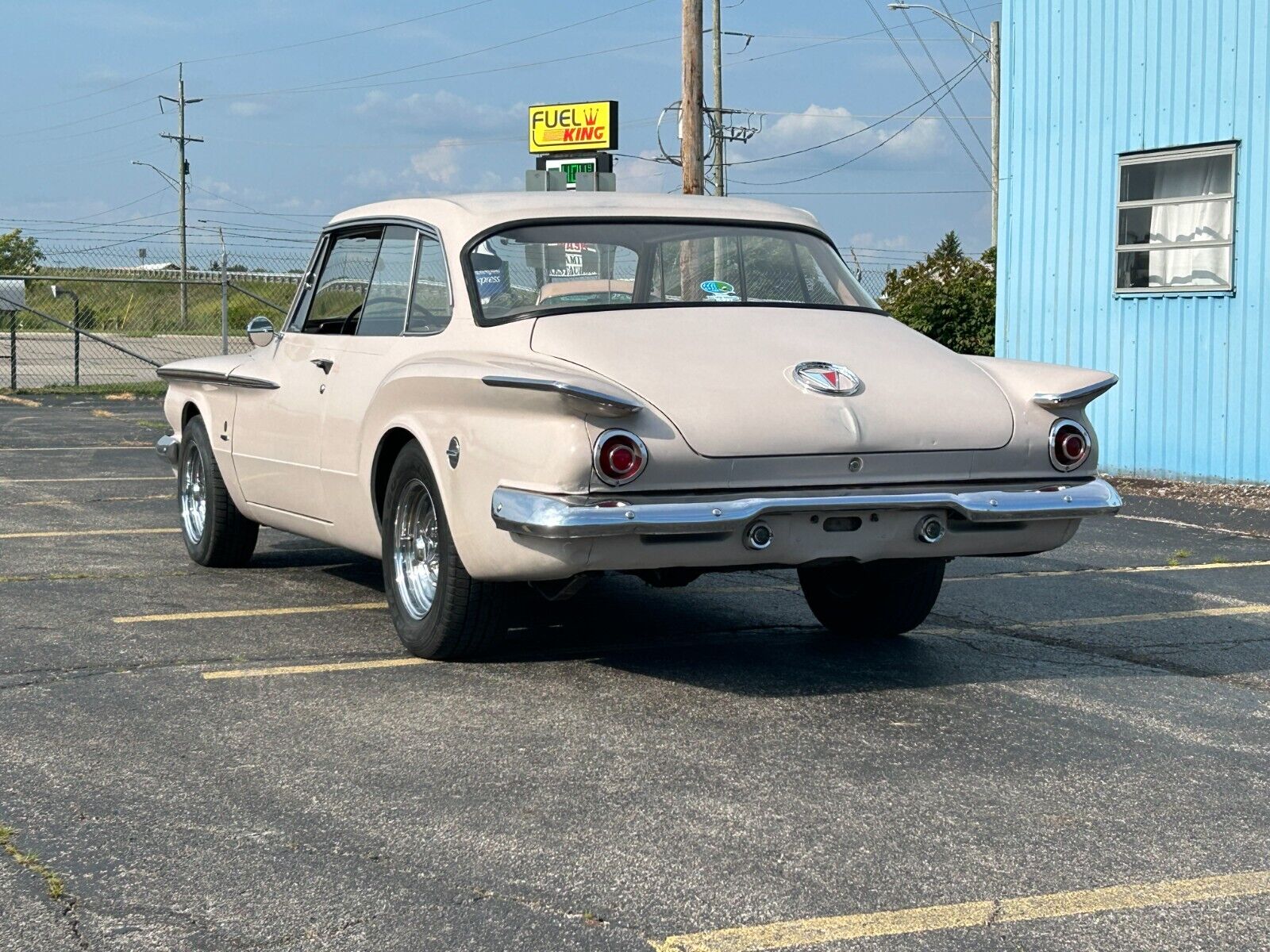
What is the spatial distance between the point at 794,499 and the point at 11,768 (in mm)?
2466

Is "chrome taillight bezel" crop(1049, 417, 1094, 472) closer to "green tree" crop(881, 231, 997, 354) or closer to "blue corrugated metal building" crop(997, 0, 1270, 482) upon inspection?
"blue corrugated metal building" crop(997, 0, 1270, 482)

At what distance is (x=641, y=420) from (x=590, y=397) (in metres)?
0.22

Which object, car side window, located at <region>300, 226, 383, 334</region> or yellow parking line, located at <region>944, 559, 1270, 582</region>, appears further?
yellow parking line, located at <region>944, 559, 1270, 582</region>

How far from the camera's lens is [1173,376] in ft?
45.8

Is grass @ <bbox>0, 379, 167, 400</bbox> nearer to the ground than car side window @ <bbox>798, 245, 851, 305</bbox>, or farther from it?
nearer to the ground

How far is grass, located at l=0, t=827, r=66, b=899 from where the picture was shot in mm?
3719

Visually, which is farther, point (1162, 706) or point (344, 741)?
point (1162, 706)

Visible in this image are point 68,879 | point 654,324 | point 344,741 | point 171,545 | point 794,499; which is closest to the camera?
point 68,879

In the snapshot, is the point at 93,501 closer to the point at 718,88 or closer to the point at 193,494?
the point at 193,494

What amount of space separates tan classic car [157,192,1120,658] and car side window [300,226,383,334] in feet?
0.07

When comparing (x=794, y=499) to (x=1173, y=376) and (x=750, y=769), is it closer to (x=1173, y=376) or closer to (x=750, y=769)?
(x=750, y=769)

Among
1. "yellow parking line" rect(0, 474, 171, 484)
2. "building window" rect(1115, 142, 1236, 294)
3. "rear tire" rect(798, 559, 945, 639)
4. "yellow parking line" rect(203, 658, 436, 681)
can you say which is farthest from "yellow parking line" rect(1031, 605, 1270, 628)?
"yellow parking line" rect(0, 474, 171, 484)

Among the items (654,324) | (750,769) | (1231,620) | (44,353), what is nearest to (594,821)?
(750,769)

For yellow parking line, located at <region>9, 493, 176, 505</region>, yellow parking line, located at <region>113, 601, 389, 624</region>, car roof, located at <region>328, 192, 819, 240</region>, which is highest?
car roof, located at <region>328, 192, 819, 240</region>
